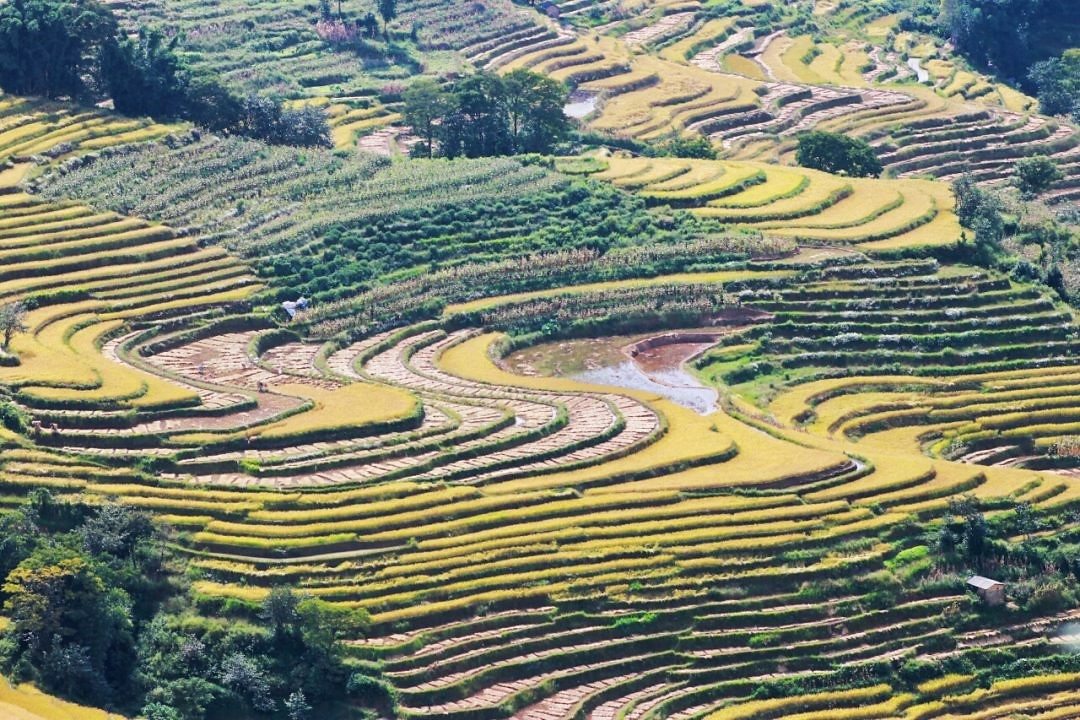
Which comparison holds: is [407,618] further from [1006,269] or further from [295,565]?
[1006,269]

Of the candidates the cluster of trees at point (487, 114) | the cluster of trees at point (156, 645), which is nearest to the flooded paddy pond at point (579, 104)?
the cluster of trees at point (487, 114)

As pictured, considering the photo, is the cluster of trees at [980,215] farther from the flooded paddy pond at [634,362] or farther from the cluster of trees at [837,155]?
the flooded paddy pond at [634,362]

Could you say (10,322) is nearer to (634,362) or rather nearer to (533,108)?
(634,362)

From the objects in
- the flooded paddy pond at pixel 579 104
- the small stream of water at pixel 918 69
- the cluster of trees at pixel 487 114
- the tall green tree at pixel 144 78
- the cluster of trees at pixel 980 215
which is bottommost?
the cluster of trees at pixel 980 215

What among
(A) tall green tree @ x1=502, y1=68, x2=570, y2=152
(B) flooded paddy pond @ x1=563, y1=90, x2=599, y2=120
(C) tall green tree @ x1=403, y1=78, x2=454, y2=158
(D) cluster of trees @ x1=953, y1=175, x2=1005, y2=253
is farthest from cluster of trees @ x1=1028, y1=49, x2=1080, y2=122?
(C) tall green tree @ x1=403, y1=78, x2=454, y2=158

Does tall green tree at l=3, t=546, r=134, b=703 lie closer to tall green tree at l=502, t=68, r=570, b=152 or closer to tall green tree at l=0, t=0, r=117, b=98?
tall green tree at l=0, t=0, r=117, b=98

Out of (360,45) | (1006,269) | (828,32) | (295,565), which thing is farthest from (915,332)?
(828,32)
